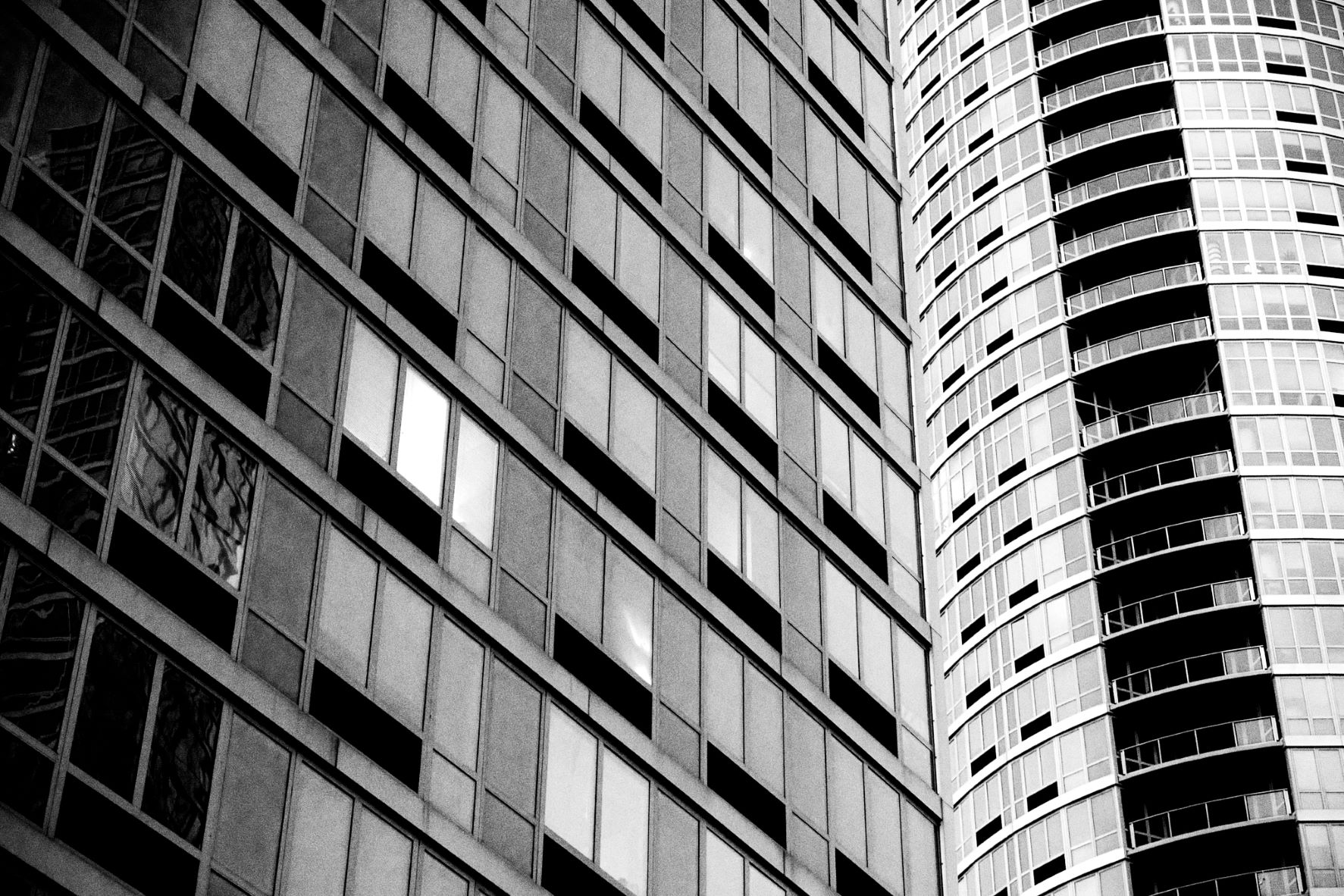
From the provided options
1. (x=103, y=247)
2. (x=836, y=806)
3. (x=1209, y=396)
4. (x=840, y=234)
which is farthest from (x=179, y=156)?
(x=1209, y=396)

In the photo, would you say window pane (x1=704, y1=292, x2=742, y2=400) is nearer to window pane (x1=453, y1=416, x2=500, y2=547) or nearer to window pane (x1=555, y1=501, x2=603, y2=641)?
window pane (x1=555, y1=501, x2=603, y2=641)

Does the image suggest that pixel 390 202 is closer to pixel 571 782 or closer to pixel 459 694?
pixel 459 694

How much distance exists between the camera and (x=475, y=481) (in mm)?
29375

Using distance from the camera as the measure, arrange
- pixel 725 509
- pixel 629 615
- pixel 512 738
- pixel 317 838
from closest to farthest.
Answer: pixel 317 838
pixel 512 738
pixel 629 615
pixel 725 509

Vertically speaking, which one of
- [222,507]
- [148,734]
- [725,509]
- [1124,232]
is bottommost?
[148,734]

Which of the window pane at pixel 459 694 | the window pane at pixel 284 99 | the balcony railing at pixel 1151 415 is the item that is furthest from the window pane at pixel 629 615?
the balcony railing at pixel 1151 415

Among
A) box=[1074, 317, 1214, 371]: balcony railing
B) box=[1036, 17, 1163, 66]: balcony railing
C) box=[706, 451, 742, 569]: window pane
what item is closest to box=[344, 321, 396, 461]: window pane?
box=[706, 451, 742, 569]: window pane

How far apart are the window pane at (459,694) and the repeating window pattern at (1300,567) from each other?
162 ft

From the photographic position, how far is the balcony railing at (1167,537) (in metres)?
74.6

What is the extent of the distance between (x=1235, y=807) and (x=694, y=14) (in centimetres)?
3938

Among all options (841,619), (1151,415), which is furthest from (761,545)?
(1151,415)

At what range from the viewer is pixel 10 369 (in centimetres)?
2298

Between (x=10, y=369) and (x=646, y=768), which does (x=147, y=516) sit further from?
(x=646, y=768)

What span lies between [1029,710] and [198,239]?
2077 inches
